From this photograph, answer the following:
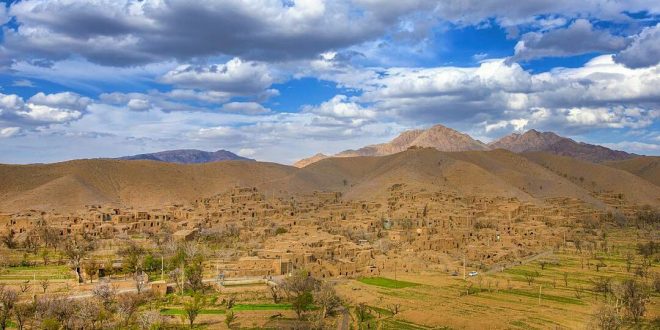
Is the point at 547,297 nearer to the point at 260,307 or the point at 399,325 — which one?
the point at 399,325

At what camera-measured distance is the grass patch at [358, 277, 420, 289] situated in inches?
1924

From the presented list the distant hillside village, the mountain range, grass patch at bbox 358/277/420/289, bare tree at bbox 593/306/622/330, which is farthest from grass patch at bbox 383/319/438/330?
the mountain range

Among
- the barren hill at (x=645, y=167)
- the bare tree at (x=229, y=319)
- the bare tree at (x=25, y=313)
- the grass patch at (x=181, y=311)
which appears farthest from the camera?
the barren hill at (x=645, y=167)

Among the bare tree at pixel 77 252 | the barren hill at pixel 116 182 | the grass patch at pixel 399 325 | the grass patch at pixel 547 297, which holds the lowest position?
the grass patch at pixel 399 325

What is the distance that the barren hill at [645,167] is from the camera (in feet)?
514

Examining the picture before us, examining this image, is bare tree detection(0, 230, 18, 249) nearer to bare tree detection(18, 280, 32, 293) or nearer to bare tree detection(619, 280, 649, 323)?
bare tree detection(18, 280, 32, 293)

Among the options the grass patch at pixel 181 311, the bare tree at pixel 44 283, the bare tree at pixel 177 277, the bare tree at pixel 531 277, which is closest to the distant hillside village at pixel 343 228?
the bare tree at pixel 177 277

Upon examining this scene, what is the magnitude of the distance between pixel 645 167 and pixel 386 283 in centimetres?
14314

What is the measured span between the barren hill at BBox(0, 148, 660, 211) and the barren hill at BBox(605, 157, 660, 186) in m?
18.3

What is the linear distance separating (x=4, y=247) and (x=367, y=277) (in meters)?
39.8

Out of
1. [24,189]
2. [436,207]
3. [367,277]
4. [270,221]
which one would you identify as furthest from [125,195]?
[367,277]

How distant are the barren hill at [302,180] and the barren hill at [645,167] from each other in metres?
18.3

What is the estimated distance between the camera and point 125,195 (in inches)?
4429

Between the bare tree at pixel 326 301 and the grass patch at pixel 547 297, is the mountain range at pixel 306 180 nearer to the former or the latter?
the grass patch at pixel 547 297
